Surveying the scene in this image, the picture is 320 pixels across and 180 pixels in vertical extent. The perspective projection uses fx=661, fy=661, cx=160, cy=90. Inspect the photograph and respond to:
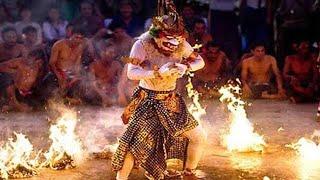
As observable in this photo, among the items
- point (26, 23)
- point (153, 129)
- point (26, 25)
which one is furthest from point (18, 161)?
point (26, 23)

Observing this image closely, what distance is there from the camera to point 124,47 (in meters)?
11.2

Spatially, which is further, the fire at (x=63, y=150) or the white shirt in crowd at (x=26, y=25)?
the white shirt in crowd at (x=26, y=25)

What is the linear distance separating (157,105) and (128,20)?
6.05 metres

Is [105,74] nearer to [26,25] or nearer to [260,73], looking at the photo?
[26,25]

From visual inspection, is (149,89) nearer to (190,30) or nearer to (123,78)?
(123,78)

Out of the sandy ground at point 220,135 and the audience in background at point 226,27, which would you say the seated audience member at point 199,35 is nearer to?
the audience in background at point 226,27

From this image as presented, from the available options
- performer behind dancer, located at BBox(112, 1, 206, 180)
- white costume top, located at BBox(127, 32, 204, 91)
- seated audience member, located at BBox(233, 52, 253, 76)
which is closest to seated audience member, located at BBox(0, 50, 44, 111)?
seated audience member, located at BBox(233, 52, 253, 76)

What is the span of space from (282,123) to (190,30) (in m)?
3.09

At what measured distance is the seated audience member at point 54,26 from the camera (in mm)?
11805

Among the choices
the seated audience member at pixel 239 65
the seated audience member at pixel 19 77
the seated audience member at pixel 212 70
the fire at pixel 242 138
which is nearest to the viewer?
the fire at pixel 242 138

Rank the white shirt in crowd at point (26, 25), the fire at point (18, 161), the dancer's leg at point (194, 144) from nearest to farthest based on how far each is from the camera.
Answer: the dancer's leg at point (194, 144) < the fire at point (18, 161) < the white shirt in crowd at point (26, 25)

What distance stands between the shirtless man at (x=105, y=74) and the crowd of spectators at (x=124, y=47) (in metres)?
0.02

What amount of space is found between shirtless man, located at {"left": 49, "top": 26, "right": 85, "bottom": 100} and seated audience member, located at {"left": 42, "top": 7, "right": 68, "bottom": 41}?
3.06ft

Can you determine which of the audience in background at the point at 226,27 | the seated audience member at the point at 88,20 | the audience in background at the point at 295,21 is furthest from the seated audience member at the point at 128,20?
the audience in background at the point at 295,21
